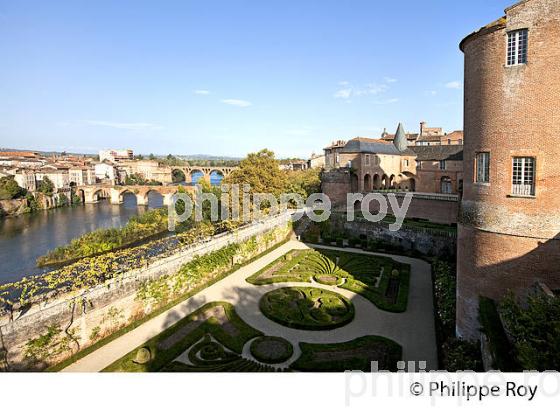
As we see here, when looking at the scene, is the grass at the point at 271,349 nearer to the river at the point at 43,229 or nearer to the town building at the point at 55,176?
the river at the point at 43,229

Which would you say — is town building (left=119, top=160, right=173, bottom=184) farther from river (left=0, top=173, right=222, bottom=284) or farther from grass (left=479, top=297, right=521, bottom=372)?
grass (left=479, top=297, right=521, bottom=372)

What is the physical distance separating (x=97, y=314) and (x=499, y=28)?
1871 centimetres

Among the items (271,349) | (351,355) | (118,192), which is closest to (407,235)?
(351,355)

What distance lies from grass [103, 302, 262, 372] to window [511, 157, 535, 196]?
1167 cm

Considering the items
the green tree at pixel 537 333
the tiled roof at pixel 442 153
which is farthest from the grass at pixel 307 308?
the tiled roof at pixel 442 153

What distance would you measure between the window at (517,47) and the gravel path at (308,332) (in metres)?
11.1

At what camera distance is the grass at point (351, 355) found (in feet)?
42.8

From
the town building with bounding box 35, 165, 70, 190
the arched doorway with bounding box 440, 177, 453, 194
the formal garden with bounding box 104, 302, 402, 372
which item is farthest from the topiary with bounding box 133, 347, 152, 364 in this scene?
the town building with bounding box 35, 165, 70, 190

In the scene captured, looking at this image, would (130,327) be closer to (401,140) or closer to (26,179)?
(401,140)

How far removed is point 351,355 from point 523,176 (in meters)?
9.05

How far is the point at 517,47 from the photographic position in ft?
36.3

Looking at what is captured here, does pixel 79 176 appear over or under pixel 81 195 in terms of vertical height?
over

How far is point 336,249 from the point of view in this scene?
2975 centimetres

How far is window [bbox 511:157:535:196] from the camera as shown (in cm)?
1113
